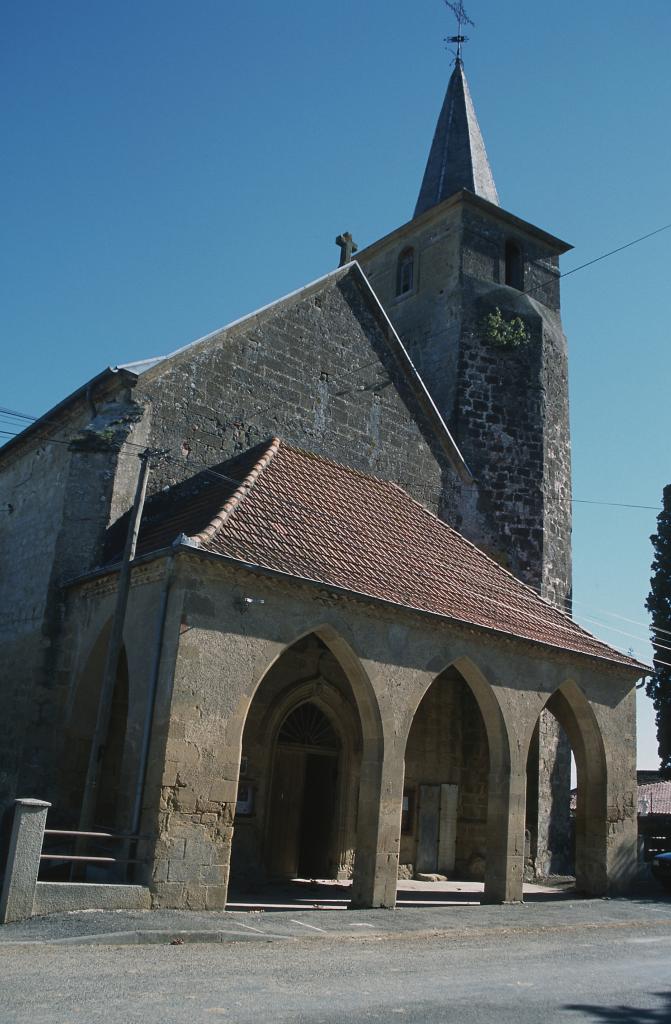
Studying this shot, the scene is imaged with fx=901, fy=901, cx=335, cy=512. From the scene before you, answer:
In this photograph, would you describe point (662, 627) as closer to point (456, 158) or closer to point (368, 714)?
point (456, 158)

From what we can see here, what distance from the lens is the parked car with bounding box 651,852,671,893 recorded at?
16672 mm

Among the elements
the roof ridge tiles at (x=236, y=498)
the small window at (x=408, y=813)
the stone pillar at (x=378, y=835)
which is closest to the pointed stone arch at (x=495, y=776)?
the stone pillar at (x=378, y=835)

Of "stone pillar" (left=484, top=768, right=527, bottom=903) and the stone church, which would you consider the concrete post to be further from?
"stone pillar" (left=484, top=768, right=527, bottom=903)

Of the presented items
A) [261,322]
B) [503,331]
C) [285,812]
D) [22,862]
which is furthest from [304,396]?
[22,862]

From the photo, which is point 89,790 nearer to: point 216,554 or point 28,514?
point 216,554

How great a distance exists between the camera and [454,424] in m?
20.3

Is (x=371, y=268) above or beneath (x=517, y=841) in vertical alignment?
above

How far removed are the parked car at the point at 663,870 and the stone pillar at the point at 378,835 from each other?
704 cm

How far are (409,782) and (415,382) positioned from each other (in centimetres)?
803

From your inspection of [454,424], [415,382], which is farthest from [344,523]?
[454,424]

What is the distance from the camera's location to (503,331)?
69.7 feet

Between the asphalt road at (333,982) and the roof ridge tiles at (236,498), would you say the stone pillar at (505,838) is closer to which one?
the asphalt road at (333,982)

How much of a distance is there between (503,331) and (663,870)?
1200cm

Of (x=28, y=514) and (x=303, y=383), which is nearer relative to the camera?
(x=28, y=514)
